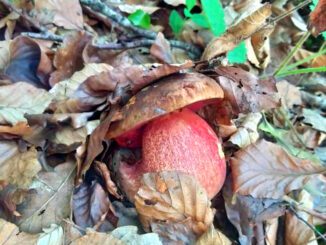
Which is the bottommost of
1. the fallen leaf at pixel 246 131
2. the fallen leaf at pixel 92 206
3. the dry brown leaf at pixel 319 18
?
the fallen leaf at pixel 92 206

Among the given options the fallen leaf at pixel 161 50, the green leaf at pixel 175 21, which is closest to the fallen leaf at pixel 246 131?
the fallen leaf at pixel 161 50

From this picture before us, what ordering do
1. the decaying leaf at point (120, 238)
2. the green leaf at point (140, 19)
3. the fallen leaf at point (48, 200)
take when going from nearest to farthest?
the decaying leaf at point (120, 238), the fallen leaf at point (48, 200), the green leaf at point (140, 19)

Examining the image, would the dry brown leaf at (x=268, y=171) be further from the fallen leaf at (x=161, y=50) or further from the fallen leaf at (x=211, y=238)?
the fallen leaf at (x=161, y=50)

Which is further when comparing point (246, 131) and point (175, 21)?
point (175, 21)

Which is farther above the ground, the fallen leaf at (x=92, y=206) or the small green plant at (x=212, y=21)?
Answer: the small green plant at (x=212, y=21)

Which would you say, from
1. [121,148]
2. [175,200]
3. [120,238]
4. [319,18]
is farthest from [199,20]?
[120,238]

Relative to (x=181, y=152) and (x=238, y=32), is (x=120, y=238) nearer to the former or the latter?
(x=181, y=152)

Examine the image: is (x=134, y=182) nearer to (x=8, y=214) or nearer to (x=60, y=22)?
(x=8, y=214)
